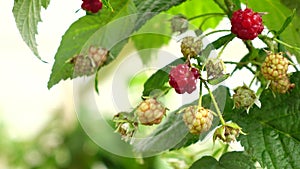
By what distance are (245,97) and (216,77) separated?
6cm

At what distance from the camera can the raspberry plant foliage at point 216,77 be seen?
0.75 metres

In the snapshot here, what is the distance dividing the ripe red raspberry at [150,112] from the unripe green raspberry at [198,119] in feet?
0.09

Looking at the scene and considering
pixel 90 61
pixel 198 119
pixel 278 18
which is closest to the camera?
pixel 198 119

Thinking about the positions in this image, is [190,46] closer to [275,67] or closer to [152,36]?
[275,67]

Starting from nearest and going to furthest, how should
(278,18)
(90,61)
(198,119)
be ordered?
(198,119)
(90,61)
(278,18)

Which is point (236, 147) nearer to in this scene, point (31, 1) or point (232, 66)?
point (232, 66)

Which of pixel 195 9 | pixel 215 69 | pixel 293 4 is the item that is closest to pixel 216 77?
pixel 215 69

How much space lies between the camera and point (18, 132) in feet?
10.3

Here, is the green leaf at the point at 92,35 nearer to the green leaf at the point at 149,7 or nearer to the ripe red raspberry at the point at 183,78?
the green leaf at the point at 149,7

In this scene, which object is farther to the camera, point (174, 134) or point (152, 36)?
point (152, 36)

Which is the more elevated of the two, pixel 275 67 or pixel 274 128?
pixel 275 67

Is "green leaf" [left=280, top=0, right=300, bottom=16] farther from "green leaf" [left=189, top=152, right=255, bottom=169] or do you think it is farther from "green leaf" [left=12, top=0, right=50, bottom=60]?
"green leaf" [left=12, top=0, right=50, bottom=60]

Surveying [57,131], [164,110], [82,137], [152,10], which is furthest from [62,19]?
[57,131]

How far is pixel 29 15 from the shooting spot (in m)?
0.76
